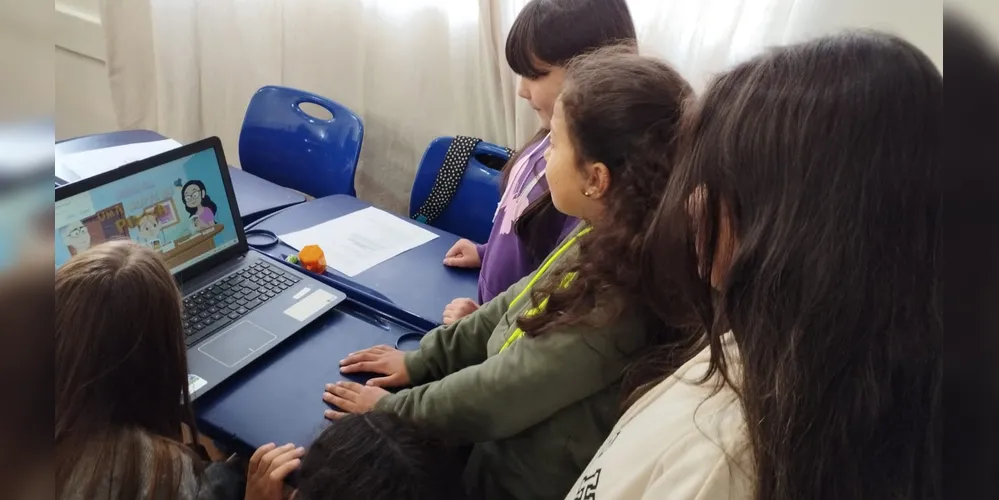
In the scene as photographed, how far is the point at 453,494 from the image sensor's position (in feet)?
3.03

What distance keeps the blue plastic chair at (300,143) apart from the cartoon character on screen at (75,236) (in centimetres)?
96

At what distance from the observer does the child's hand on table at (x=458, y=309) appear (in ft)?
4.15

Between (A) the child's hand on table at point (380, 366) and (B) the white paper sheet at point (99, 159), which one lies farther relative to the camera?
(B) the white paper sheet at point (99, 159)

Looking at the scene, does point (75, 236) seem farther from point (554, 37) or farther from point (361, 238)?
point (554, 37)

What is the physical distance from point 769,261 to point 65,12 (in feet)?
9.48

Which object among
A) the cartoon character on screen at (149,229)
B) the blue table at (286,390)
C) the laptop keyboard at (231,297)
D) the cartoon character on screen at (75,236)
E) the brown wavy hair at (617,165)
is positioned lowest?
the blue table at (286,390)

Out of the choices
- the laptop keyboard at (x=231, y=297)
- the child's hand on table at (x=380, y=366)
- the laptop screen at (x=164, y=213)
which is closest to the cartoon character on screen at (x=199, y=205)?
the laptop screen at (x=164, y=213)

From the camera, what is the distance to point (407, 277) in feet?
4.56

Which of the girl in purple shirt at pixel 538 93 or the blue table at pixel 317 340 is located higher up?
the girl in purple shirt at pixel 538 93

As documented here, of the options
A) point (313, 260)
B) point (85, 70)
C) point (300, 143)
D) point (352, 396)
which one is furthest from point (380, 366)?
point (85, 70)

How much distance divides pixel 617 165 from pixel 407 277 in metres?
0.59

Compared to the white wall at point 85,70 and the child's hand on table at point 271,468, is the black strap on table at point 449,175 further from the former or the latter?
the white wall at point 85,70

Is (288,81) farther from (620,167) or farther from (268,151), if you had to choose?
(620,167)

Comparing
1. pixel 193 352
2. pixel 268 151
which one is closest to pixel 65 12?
pixel 268 151
